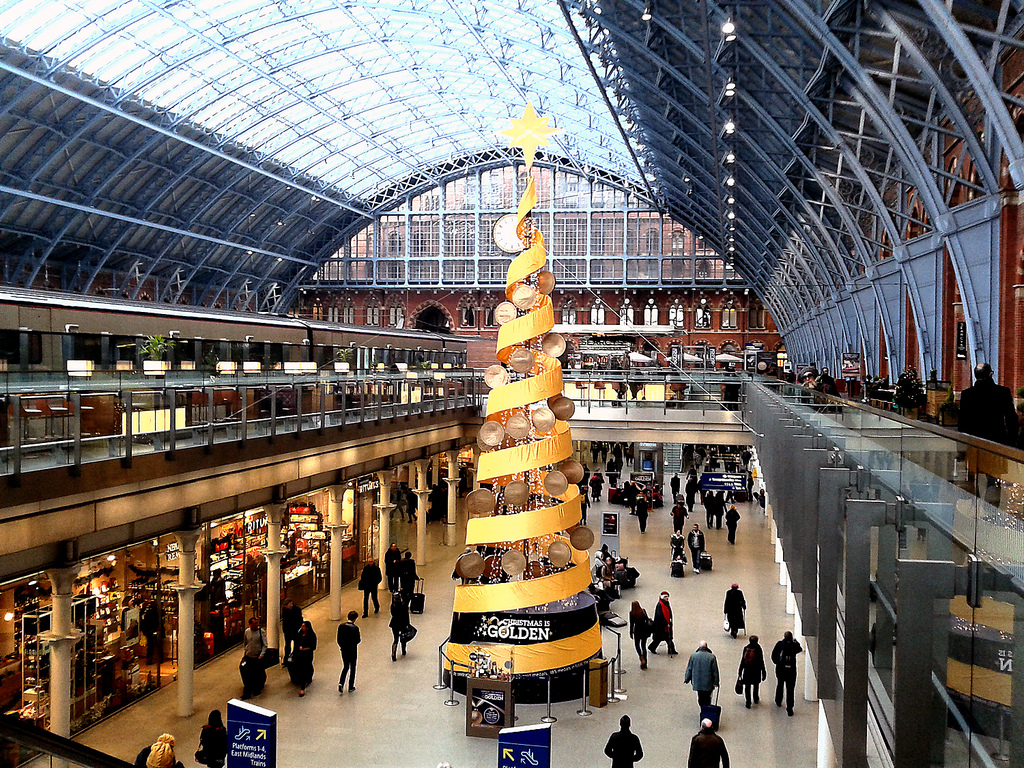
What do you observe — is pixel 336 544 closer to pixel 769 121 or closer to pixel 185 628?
pixel 185 628

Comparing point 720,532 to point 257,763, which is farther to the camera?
point 720,532

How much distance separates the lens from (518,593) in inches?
622

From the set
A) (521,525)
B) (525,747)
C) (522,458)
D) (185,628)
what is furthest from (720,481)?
(525,747)

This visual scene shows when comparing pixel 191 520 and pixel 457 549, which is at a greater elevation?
pixel 191 520

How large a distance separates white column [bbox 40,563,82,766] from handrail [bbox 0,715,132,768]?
7.33m

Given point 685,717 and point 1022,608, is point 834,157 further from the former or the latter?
point 1022,608

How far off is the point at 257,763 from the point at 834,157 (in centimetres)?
2857

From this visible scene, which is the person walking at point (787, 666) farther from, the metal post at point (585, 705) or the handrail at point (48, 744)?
the handrail at point (48, 744)

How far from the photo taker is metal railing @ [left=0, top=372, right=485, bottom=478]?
10.6m

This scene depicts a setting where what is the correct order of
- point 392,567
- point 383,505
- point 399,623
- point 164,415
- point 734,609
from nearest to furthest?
point 164,415, point 399,623, point 734,609, point 392,567, point 383,505

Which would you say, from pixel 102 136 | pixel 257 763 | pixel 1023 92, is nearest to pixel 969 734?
pixel 257 763

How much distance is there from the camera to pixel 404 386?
24.9 meters

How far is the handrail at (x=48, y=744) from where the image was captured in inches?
189

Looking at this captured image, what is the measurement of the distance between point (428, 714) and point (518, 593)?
2.49 metres
